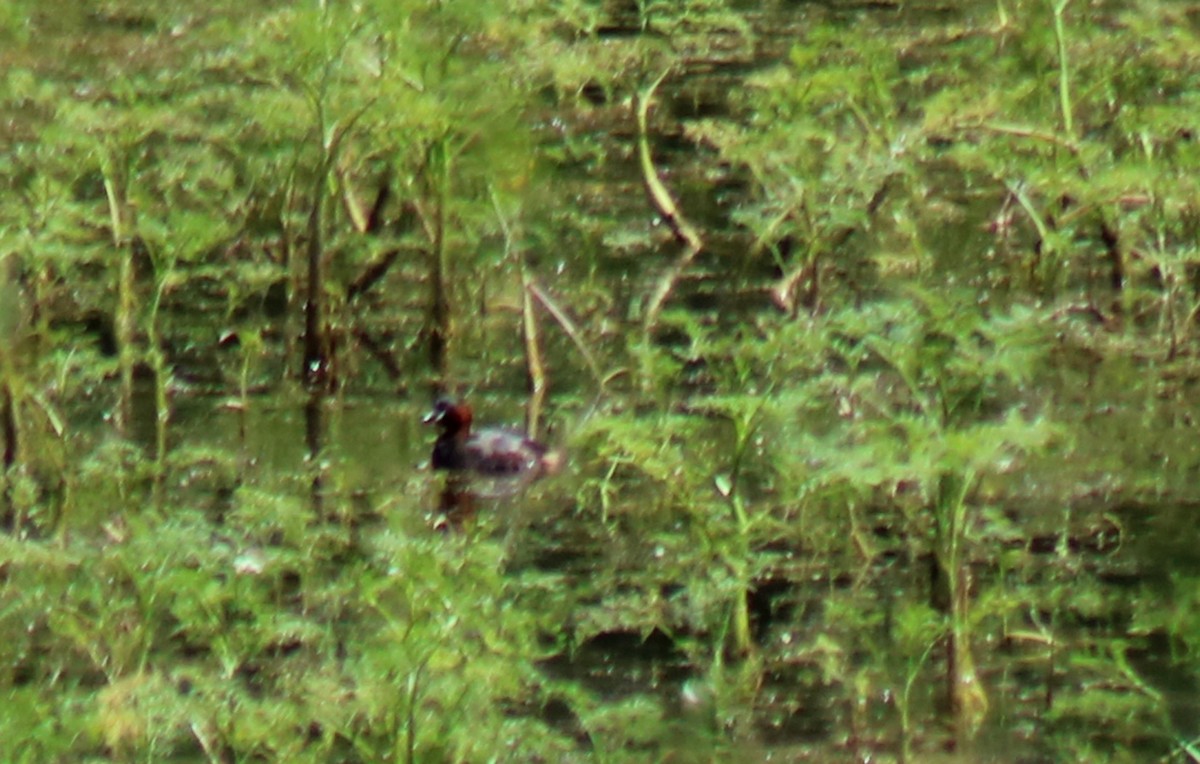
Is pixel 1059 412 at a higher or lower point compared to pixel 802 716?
higher

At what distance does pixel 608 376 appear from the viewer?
12.5ft

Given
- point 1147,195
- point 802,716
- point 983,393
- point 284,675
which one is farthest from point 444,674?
point 1147,195

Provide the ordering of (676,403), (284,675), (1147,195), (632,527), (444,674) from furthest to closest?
(1147,195) → (676,403) → (632,527) → (284,675) → (444,674)

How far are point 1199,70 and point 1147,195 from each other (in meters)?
0.37

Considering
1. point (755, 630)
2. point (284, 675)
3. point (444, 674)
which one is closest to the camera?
point (444, 674)

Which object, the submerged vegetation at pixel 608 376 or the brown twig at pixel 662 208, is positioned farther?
the brown twig at pixel 662 208

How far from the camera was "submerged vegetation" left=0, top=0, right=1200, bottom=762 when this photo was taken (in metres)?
3.00

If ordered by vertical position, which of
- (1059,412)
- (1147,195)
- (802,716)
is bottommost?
(802,716)

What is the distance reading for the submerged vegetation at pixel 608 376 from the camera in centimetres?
300

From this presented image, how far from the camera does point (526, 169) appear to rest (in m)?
4.09

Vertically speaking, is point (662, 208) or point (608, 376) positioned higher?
point (662, 208)

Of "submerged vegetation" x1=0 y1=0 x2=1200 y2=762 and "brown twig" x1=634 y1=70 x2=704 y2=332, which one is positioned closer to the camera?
"submerged vegetation" x1=0 y1=0 x2=1200 y2=762

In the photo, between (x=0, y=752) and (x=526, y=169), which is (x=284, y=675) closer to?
(x=0, y=752)

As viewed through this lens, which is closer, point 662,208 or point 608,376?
point 608,376
